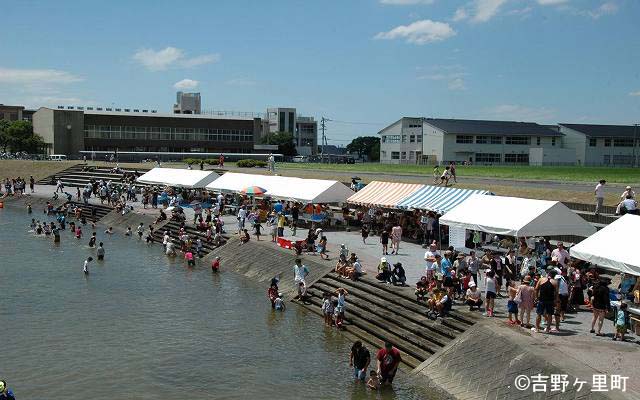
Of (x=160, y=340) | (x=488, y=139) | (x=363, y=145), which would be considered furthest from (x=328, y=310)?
(x=363, y=145)

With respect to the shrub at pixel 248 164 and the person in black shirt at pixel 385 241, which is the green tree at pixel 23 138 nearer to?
the shrub at pixel 248 164

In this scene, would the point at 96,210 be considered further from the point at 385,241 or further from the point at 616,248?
the point at 616,248

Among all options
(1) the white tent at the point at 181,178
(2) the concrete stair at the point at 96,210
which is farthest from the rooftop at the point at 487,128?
(2) the concrete stair at the point at 96,210

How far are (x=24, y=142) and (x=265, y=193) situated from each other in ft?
221

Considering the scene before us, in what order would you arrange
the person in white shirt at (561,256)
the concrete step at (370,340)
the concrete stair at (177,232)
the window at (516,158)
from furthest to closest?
1. the window at (516,158)
2. the concrete stair at (177,232)
3. the person in white shirt at (561,256)
4. the concrete step at (370,340)

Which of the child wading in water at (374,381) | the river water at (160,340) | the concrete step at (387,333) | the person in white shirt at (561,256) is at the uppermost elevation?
the person in white shirt at (561,256)

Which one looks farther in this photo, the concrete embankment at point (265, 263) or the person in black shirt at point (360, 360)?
the concrete embankment at point (265, 263)

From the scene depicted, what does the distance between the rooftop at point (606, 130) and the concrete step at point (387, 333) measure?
74.3 metres

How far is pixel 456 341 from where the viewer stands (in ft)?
52.5

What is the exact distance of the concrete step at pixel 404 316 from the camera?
Answer: 16.8m

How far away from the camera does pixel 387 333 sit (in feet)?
60.5

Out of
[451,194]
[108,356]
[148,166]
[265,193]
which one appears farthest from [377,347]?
[148,166]

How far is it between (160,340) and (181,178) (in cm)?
2876

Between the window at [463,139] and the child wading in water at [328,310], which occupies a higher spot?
the window at [463,139]
